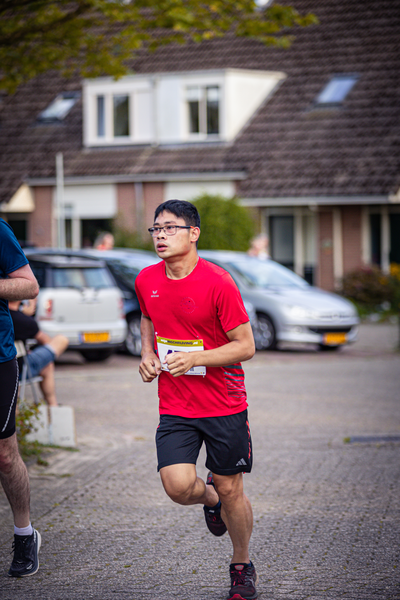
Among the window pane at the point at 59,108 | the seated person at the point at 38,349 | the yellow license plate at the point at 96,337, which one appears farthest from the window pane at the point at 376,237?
the seated person at the point at 38,349

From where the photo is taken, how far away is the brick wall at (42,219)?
28656mm

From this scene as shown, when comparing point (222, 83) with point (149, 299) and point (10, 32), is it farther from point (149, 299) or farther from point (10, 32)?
point (149, 299)

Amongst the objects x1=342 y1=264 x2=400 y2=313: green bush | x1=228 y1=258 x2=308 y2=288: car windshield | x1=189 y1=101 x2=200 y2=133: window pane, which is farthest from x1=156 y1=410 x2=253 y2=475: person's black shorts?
x1=189 y1=101 x2=200 y2=133: window pane

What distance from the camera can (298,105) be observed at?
87.4 ft

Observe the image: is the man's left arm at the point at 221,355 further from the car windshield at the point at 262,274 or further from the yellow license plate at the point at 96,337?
the car windshield at the point at 262,274

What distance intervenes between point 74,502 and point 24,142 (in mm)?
24464

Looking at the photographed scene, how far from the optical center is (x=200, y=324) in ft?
14.6

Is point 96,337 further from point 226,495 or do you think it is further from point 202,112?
point 202,112

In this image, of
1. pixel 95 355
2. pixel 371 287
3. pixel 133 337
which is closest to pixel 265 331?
pixel 133 337

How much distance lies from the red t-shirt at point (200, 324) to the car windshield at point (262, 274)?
39.9 ft

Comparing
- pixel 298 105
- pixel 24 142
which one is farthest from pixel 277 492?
pixel 24 142

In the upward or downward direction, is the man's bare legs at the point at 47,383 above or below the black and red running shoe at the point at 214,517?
above

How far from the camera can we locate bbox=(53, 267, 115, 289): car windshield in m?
14.0

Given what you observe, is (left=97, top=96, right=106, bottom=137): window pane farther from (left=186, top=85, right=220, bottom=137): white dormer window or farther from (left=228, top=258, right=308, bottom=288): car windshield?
(left=228, top=258, right=308, bottom=288): car windshield
